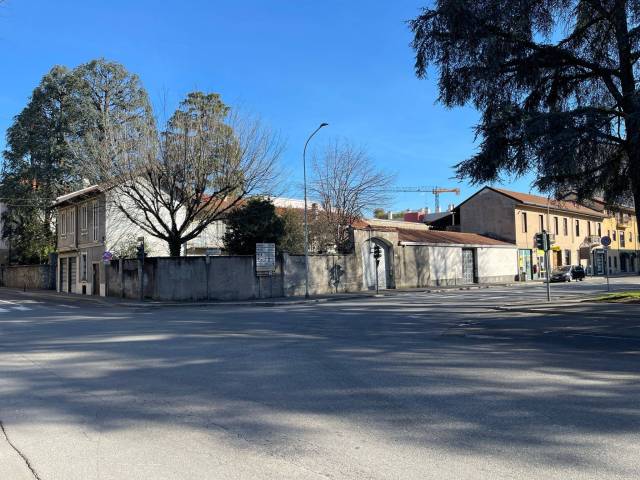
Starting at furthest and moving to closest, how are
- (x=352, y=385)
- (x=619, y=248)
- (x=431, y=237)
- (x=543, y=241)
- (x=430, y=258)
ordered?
(x=619, y=248) → (x=431, y=237) → (x=430, y=258) → (x=543, y=241) → (x=352, y=385)

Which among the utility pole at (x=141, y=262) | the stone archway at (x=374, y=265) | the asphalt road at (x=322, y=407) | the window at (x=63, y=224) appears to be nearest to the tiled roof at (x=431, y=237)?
the stone archway at (x=374, y=265)

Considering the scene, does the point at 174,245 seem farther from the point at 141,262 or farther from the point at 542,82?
the point at 542,82

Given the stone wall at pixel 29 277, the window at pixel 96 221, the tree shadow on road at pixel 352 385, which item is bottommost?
the tree shadow on road at pixel 352 385

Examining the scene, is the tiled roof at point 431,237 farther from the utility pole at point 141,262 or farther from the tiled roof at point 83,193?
the tiled roof at point 83,193

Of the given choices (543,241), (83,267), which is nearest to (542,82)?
(543,241)

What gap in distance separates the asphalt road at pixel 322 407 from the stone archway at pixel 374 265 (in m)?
24.8

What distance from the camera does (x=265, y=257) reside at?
30297 mm

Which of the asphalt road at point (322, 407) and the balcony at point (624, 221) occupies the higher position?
the balcony at point (624, 221)

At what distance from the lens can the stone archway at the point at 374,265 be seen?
37.7 meters

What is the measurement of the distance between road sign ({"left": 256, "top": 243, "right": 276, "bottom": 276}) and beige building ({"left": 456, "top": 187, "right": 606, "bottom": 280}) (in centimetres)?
2952

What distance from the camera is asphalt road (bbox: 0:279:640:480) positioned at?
451 cm

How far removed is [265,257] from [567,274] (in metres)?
30.7

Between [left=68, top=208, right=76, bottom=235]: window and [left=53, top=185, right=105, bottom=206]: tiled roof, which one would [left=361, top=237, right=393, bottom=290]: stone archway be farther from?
[left=68, top=208, right=76, bottom=235]: window

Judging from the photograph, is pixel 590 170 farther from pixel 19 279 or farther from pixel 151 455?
pixel 19 279
